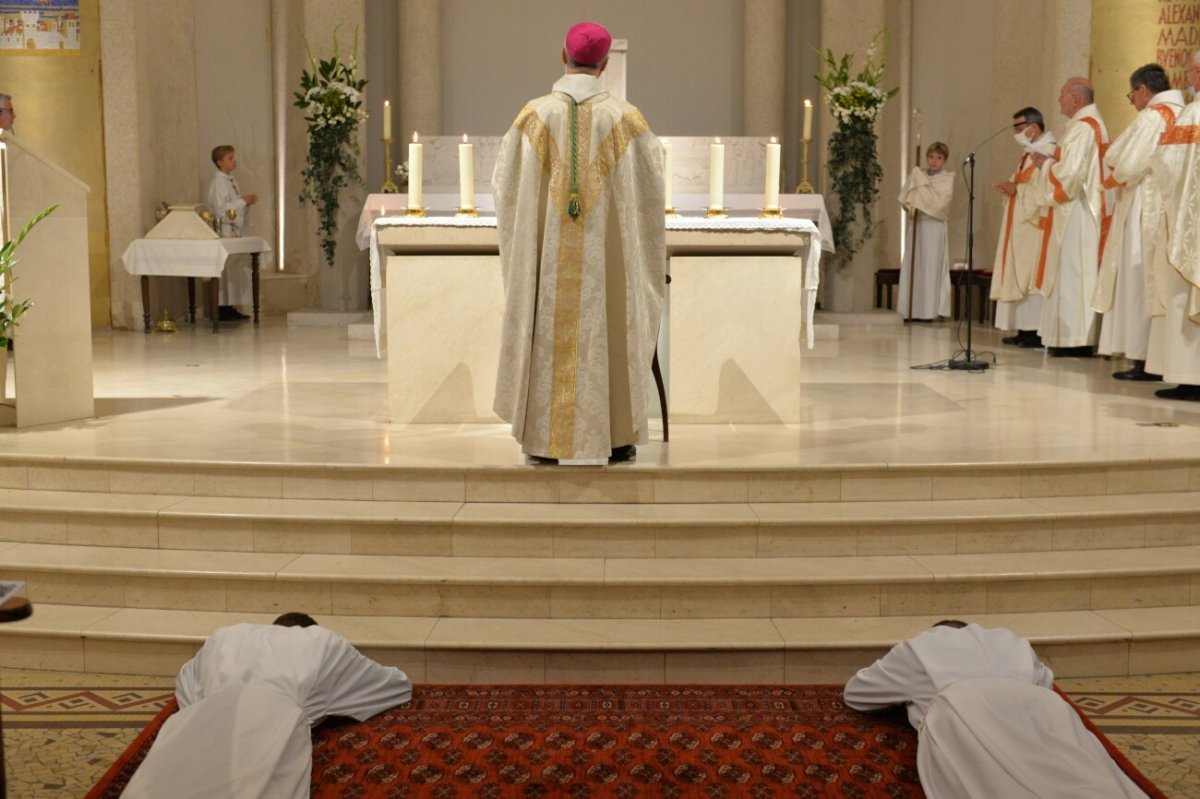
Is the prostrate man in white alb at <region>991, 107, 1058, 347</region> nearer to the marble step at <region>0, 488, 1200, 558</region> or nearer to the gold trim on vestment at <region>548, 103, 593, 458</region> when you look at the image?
the marble step at <region>0, 488, 1200, 558</region>

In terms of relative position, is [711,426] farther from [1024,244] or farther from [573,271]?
[1024,244]

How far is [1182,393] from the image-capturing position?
8445mm

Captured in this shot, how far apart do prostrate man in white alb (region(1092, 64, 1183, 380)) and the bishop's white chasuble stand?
4352 mm

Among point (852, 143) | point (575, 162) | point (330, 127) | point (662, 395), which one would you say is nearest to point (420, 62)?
point (330, 127)

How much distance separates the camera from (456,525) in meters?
5.53

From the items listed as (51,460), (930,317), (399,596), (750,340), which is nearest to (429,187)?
(930,317)

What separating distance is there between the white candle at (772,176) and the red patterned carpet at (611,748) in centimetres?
344

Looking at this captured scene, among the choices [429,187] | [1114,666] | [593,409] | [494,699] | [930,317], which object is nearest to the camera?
[494,699]

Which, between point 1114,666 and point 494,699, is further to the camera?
point 1114,666

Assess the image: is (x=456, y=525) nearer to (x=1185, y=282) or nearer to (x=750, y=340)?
(x=750, y=340)

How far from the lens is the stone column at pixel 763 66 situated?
1505cm

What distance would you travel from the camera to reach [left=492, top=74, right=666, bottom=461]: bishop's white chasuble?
5934 mm

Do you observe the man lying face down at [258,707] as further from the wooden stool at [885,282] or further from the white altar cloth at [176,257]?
the wooden stool at [885,282]

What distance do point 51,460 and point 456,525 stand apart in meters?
1.98
